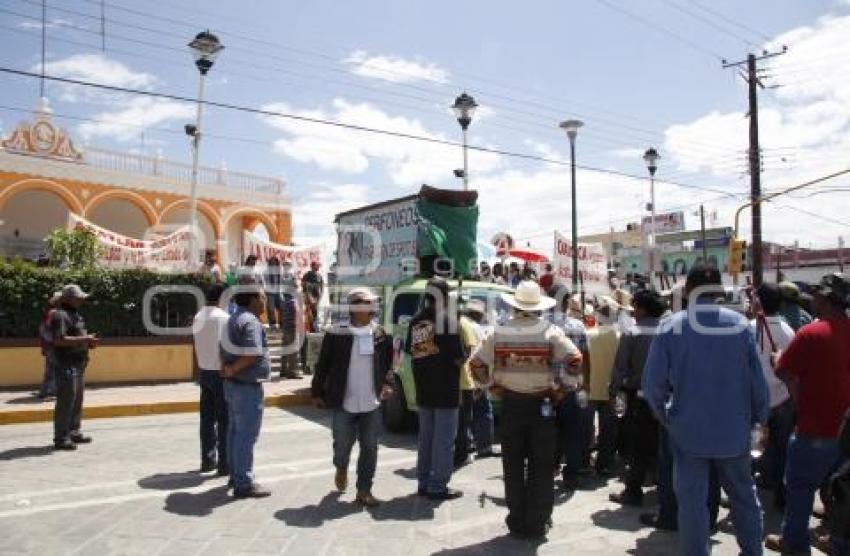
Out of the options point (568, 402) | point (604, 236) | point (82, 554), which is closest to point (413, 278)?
point (568, 402)

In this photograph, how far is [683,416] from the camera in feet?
14.0

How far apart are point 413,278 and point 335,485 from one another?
3732mm

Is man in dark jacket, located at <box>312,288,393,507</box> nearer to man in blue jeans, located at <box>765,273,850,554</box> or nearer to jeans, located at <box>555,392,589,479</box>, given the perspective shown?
jeans, located at <box>555,392,589,479</box>

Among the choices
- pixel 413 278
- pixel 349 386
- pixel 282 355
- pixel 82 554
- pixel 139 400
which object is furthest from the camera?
pixel 282 355

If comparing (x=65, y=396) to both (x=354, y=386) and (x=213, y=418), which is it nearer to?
(x=213, y=418)

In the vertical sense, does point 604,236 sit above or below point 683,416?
above

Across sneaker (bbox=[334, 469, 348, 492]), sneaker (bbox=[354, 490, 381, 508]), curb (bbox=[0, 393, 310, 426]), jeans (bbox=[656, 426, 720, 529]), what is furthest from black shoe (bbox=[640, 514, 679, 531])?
curb (bbox=[0, 393, 310, 426])

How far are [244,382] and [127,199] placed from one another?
19.4 metres

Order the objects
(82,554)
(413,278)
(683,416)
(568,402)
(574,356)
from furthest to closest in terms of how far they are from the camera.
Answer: (413,278) < (568,402) < (574,356) < (82,554) < (683,416)

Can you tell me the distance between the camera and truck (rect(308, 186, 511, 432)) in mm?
8969

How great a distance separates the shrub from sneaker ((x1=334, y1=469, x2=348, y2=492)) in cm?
786

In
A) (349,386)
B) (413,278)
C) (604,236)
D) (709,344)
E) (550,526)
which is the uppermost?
(604,236)

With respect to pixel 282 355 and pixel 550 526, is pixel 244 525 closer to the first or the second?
pixel 550 526

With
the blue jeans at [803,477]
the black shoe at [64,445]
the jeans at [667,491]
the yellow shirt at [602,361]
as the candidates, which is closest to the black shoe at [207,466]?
the black shoe at [64,445]
